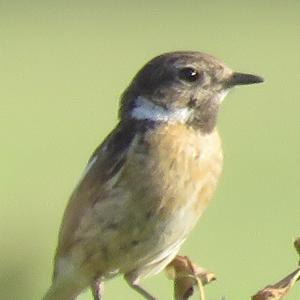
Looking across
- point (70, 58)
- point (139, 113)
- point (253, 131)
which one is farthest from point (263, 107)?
point (139, 113)

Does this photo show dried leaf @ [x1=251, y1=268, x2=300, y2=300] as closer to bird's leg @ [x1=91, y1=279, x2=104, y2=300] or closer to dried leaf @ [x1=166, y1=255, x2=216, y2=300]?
dried leaf @ [x1=166, y1=255, x2=216, y2=300]

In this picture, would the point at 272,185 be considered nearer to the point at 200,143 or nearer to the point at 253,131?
the point at 253,131

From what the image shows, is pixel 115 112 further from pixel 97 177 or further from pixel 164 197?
pixel 164 197

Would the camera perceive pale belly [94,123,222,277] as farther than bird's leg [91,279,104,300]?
No

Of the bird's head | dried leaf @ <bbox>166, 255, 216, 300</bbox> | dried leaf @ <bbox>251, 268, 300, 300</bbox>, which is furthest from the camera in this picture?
the bird's head

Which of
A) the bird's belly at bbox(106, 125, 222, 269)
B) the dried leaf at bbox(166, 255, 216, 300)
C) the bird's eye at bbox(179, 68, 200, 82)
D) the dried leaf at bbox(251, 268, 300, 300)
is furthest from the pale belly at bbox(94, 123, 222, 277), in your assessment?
the dried leaf at bbox(251, 268, 300, 300)

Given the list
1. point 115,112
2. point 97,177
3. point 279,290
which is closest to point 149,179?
point 97,177
